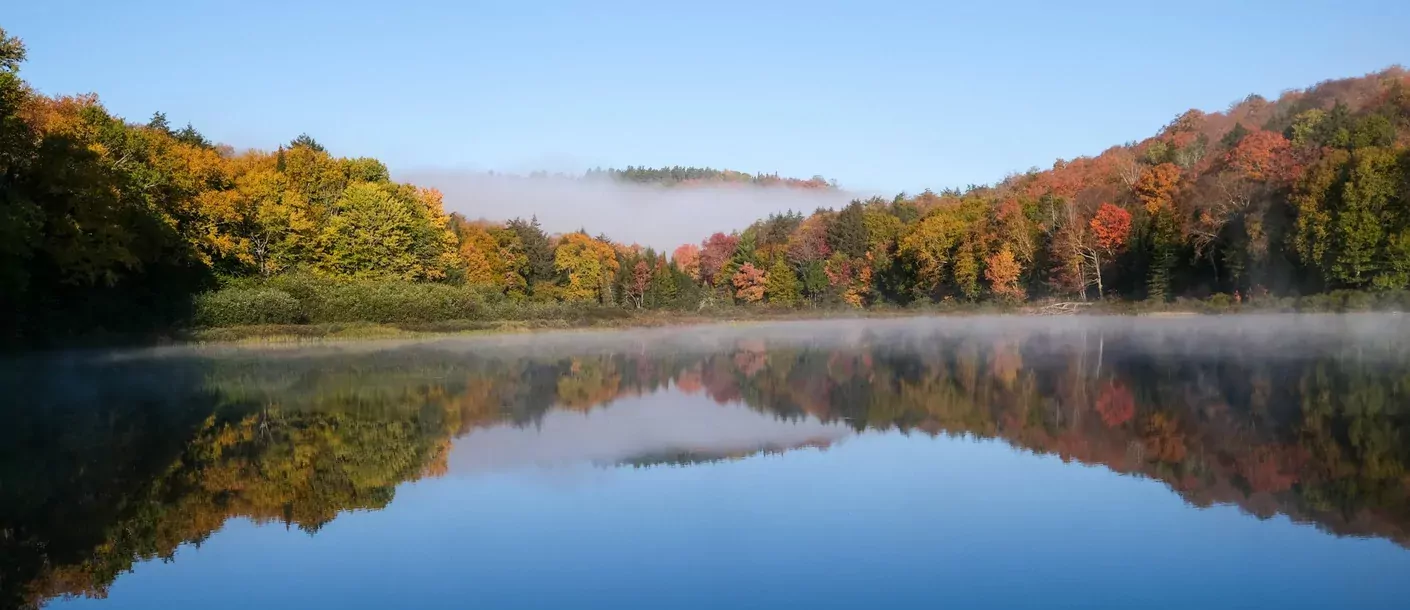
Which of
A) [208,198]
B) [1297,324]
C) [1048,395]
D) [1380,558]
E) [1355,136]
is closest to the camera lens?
[1380,558]

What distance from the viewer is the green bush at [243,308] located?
35.4 metres

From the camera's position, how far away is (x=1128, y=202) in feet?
207

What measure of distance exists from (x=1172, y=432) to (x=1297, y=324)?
91.6 feet

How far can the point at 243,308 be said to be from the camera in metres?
35.6

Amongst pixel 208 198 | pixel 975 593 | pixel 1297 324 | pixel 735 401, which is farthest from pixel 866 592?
pixel 208 198

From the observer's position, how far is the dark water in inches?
243

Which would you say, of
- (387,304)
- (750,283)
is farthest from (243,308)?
(750,283)

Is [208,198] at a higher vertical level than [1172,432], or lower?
higher

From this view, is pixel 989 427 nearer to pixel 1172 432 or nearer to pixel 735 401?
pixel 1172 432

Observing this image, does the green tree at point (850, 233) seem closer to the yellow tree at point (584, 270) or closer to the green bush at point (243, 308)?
the yellow tree at point (584, 270)

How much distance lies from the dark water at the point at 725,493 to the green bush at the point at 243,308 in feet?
59.9

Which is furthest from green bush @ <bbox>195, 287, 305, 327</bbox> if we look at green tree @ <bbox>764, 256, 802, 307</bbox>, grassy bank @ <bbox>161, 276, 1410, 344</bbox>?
green tree @ <bbox>764, 256, 802, 307</bbox>

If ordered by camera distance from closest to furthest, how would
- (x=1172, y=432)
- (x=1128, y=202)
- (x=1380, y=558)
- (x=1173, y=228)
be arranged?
(x=1380, y=558) < (x=1172, y=432) < (x=1173, y=228) < (x=1128, y=202)

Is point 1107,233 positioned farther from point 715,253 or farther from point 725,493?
point 725,493
